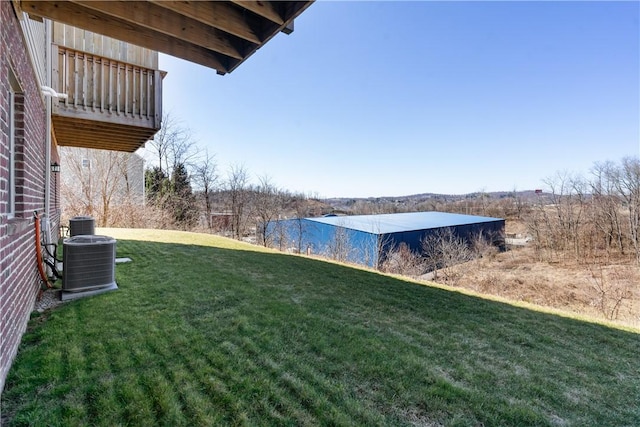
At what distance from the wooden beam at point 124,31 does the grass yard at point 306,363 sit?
101 inches

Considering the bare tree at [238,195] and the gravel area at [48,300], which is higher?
the bare tree at [238,195]

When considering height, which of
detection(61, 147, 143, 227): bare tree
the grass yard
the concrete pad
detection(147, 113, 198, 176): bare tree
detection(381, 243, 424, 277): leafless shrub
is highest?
detection(147, 113, 198, 176): bare tree

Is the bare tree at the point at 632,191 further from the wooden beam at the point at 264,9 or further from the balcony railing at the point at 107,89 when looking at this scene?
the balcony railing at the point at 107,89

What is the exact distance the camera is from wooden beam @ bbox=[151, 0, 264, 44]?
7.11 feet

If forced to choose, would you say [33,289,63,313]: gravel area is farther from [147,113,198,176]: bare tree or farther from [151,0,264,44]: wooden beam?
[147,113,198,176]: bare tree

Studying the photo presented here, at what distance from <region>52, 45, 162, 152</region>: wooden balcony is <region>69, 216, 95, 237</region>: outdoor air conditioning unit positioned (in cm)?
194

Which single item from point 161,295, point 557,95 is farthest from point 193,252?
point 557,95

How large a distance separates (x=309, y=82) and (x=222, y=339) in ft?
39.6

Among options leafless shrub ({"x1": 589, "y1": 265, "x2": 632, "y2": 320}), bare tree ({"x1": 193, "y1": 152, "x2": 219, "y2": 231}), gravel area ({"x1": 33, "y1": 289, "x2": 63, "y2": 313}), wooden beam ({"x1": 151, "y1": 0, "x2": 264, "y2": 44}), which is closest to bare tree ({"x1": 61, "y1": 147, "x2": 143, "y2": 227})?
bare tree ({"x1": 193, "y1": 152, "x2": 219, "y2": 231})

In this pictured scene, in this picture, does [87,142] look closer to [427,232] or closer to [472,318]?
[472,318]

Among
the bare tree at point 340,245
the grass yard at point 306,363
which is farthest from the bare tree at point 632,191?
the grass yard at point 306,363

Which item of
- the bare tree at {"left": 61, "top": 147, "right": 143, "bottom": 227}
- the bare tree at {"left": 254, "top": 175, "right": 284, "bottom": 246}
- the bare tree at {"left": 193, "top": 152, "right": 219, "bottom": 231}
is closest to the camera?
the bare tree at {"left": 61, "top": 147, "right": 143, "bottom": 227}

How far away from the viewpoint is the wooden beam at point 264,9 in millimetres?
2154

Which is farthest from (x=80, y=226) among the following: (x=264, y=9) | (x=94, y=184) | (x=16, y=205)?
(x=94, y=184)
